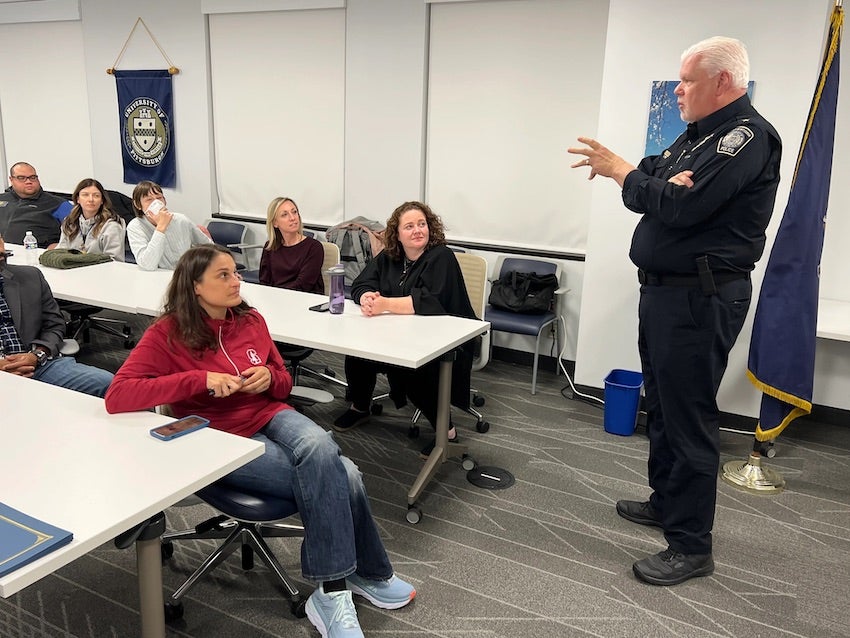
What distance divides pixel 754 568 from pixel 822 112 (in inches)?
76.7

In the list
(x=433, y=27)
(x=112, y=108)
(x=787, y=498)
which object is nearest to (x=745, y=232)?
(x=787, y=498)

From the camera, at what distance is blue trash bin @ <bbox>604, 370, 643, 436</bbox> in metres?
3.59

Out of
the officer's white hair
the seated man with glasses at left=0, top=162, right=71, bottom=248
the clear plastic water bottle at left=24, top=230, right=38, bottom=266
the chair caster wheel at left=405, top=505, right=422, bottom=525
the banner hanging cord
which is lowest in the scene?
the chair caster wheel at left=405, top=505, right=422, bottom=525

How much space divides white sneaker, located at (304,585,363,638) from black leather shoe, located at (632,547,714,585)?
3.34 feet

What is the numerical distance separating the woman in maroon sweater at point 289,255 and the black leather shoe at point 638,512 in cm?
202

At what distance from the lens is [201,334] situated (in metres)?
2.12

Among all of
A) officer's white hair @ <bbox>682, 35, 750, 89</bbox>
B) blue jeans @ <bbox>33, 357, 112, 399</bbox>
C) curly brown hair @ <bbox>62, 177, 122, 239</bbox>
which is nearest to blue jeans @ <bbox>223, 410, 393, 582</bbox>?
blue jeans @ <bbox>33, 357, 112, 399</bbox>

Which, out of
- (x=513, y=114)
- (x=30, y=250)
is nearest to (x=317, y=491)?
(x=513, y=114)

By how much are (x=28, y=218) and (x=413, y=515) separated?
3857mm

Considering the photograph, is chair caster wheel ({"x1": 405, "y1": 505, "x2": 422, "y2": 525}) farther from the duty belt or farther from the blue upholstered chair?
the blue upholstered chair

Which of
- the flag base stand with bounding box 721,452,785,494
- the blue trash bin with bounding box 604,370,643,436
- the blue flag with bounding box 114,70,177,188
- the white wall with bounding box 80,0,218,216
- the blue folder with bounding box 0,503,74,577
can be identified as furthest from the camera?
the blue flag with bounding box 114,70,177,188

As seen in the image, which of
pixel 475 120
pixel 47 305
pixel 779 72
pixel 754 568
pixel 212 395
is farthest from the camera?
pixel 475 120

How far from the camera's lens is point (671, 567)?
94.7 inches

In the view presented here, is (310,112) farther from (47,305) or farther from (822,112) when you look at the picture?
(822,112)
